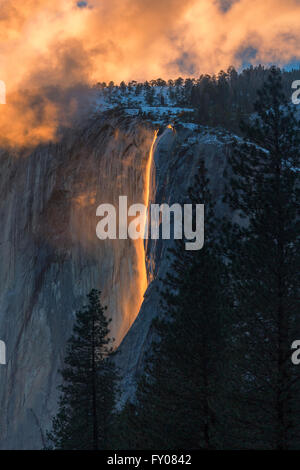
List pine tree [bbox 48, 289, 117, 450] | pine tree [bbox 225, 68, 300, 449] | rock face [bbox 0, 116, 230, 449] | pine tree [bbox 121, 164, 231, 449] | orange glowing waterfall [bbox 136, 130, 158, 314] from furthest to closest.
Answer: orange glowing waterfall [bbox 136, 130, 158, 314] → rock face [bbox 0, 116, 230, 449] → pine tree [bbox 48, 289, 117, 450] → pine tree [bbox 121, 164, 231, 449] → pine tree [bbox 225, 68, 300, 449]

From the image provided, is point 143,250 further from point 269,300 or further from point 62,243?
point 269,300

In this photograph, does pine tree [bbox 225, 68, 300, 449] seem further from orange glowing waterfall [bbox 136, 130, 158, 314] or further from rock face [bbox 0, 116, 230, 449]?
orange glowing waterfall [bbox 136, 130, 158, 314]

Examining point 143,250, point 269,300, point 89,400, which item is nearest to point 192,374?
point 269,300

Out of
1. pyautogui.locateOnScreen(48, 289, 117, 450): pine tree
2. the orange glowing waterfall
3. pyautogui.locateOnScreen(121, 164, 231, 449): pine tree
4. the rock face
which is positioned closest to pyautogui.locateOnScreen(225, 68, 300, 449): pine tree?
pyautogui.locateOnScreen(121, 164, 231, 449): pine tree

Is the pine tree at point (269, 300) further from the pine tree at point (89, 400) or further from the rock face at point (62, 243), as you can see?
the rock face at point (62, 243)

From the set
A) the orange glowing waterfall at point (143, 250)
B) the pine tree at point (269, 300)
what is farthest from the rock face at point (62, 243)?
the pine tree at point (269, 300)
